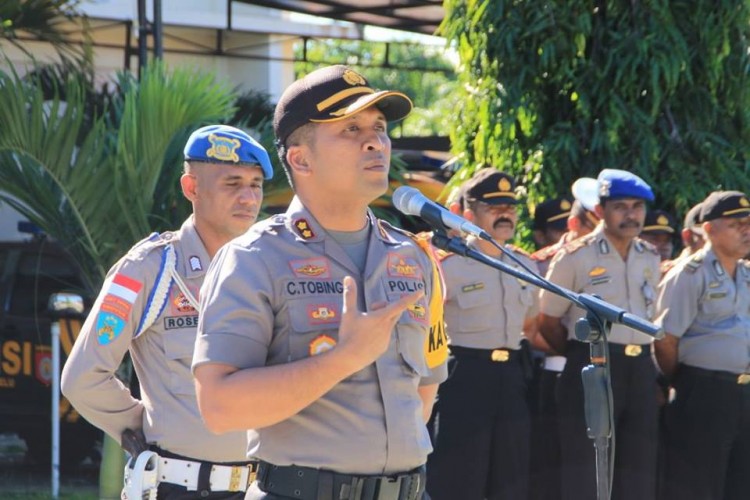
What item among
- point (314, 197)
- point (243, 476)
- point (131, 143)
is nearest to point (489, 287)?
point (131, 143)

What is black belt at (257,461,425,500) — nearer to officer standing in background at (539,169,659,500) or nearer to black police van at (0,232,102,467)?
officer standing in background at (539,169,659,500)

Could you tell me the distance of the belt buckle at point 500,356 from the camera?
7.08 meters

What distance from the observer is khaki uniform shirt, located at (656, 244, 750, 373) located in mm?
7344

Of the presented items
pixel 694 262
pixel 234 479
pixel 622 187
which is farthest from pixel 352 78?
pixel 694 262

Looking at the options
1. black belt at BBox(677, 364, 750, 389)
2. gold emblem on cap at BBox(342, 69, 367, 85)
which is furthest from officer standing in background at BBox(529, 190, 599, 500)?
gold emblem on cap at BBox(342, 69, 367, 85)

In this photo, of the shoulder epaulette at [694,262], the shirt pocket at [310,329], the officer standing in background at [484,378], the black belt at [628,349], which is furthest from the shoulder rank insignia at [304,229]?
the shoulder epaulette at [694,262]

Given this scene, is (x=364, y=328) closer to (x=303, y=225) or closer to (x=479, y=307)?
(x=303, y=225)

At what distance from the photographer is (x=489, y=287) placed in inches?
281

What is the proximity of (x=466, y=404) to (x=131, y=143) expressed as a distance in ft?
8.13

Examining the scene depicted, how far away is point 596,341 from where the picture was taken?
3504 millimetres

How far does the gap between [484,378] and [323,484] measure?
415 centimetres

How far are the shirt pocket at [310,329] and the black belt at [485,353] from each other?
4.16m

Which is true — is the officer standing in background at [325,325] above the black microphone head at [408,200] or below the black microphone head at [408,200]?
below

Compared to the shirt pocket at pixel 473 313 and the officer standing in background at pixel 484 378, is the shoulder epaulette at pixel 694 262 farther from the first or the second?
the shirt pocket at pixel 473 313
